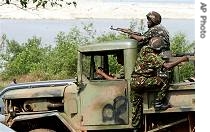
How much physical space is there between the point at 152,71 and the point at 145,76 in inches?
4.2

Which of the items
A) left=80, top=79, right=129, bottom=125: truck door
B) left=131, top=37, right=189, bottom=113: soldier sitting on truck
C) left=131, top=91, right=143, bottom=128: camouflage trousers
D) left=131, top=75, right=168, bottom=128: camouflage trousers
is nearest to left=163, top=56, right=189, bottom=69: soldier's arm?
left=131, top=37, right=189, bottom=113: soldier sitting on truck

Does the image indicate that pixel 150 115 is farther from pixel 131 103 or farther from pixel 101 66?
pixel 101 66

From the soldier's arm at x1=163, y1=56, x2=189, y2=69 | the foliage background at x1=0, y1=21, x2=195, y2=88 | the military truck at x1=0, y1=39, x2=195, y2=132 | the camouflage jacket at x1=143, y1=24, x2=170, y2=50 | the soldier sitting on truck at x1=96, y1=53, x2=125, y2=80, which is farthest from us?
the foliage background at x1=0, y1=21, x2=195, y2=88

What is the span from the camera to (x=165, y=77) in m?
7.27

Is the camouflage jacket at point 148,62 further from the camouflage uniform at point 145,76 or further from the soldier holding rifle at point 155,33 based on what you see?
the soldier holding rifle at point 155,33

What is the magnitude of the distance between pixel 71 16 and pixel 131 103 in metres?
19.5

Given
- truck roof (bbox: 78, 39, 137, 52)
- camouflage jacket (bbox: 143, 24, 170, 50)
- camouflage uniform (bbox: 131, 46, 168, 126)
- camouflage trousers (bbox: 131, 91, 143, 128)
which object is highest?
camouflage jacket (bbox: 143, 24, 170, 50)

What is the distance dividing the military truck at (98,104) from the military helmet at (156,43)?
0.29 metres

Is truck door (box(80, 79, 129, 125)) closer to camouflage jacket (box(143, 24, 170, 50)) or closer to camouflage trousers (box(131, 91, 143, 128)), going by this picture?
camouflage trousers (box(131, 91, 143, 128))

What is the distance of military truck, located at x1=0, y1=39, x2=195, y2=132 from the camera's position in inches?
288

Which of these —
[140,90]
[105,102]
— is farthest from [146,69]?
[105,102]

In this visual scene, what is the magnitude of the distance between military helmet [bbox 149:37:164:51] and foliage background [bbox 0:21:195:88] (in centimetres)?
835

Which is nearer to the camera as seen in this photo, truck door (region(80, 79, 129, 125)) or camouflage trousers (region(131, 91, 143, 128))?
camouflage trousers (region(131, 91, 143, 128))
